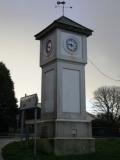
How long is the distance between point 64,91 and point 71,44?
260cm

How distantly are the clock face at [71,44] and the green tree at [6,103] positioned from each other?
30712 millimetres

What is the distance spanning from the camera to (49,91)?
17703 millimetres

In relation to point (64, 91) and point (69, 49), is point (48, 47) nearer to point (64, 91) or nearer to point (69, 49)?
point (69, 49)

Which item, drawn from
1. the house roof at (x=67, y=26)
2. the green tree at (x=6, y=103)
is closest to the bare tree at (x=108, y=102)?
the green tree at (x=6, y=103)

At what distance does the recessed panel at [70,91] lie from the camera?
55.8 feet

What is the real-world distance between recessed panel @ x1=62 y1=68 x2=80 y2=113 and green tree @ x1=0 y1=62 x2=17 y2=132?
101 ft

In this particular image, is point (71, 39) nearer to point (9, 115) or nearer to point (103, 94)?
point (9, 115)

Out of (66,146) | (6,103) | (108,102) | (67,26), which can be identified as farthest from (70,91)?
(108,102)

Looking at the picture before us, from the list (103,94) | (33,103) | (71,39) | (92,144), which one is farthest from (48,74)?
(103,94)

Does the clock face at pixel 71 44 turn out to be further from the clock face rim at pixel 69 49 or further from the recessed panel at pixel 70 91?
the recessed panel at pixel 70 91

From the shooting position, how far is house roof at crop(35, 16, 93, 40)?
17.7 metres

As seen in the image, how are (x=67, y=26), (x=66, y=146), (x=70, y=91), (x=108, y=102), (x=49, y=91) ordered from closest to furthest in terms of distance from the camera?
(x=66, y=146) < (x=70, y=91) < (x=49, y=91) < (x=67, y=26) < (x=108, y=102)

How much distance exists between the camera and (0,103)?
1873 inches

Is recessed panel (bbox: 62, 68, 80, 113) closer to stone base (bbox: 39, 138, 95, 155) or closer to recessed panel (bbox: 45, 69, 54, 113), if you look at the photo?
recessed panel (bbox: 45, 69, 54, 113)
